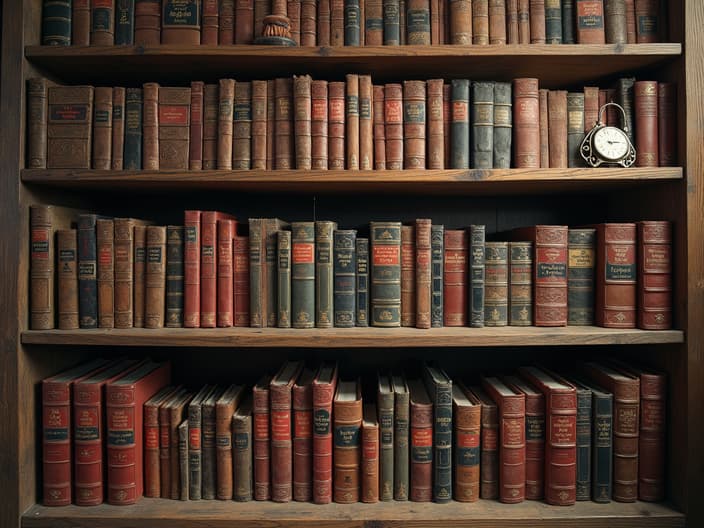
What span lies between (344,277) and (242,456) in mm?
560

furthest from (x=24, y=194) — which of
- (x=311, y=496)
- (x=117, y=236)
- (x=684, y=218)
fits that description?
(x=684, y=218)

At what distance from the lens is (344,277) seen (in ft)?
4.52

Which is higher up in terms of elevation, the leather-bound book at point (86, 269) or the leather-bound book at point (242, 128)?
the leather-bound book at point (242, 128)

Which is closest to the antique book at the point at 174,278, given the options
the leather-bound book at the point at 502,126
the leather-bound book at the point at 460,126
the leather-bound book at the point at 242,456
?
the leather-bound book at the point at 242,456

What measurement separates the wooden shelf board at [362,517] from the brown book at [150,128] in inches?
36.5

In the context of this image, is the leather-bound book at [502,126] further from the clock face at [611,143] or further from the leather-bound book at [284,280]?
the leather-bound book at [284,280]

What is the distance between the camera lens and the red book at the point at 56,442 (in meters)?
1.32

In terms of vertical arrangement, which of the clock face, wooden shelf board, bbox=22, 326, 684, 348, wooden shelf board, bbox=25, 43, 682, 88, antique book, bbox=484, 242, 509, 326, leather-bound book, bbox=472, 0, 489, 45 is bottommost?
wooden shelf board, bbox=22, 326, 684, 348

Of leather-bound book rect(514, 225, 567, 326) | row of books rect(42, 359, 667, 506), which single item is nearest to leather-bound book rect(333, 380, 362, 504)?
row of books rect(42, 359, 667, 506)

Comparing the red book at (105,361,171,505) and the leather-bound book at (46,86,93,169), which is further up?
the leather-bound book at (46,86,93,169)

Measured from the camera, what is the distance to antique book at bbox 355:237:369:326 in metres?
1.39

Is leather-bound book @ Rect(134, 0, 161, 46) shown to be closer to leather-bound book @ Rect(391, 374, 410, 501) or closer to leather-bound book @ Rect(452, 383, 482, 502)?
leather-bound book @ Rect(391, 374, 410, 501)

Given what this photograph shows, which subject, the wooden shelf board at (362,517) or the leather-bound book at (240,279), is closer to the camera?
the wooden shelf board at (362,517)

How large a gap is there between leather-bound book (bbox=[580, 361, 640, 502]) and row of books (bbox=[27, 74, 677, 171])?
2.02 feet
